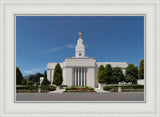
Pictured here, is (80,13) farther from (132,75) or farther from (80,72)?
(132,75)

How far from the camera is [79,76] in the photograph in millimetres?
37062

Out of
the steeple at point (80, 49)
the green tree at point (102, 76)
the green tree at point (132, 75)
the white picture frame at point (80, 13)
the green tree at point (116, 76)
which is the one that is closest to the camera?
the white picture frame at point (80, 13)

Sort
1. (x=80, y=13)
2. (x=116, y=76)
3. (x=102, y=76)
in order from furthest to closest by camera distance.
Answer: (x=116, y=76) → (x=102, y=76) → (x=80, y=13)

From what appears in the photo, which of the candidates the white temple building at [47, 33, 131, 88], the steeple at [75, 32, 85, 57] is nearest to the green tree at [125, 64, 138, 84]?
the white temple building at [47, 33, 131, 88]

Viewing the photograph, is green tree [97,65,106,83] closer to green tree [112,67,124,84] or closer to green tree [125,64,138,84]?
green tree [112,67,124,84]

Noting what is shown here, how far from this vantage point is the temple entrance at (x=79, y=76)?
36.6 meters

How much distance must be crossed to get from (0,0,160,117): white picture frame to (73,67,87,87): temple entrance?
2774 cm

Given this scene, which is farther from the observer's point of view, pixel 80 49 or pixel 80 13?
pixel 80 49

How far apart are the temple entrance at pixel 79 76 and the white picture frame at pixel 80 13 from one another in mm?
27738

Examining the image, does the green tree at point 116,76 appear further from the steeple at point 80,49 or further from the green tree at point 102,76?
the steeple at point 80,49

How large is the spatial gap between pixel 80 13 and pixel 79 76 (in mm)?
29225

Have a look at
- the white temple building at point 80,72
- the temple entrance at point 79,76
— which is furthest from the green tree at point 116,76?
the temple entrance at point 79,76

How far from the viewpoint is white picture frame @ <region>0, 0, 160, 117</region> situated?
8.81 m

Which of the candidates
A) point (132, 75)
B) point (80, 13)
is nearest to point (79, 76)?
point (132, 75)
